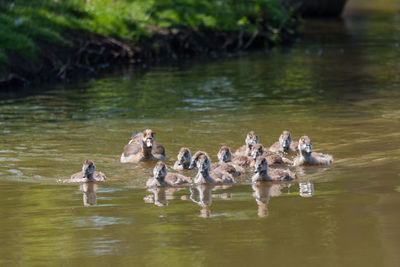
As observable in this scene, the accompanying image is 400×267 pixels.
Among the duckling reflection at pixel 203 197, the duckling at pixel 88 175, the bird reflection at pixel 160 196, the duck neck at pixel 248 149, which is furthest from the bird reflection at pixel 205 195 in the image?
the duck neck at pixel 248 149

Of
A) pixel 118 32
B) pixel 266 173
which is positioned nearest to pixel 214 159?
pixel 266 173

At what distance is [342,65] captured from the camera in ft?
78.3

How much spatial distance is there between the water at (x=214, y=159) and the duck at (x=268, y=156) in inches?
20.3

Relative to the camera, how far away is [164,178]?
10969 millimetres

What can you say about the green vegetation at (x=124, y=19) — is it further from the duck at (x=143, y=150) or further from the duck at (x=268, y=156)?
the duck at (x=268, y=156)

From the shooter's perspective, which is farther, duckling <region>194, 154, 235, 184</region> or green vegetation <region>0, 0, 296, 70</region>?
green vegetation <region>0, 0, 296, 70</region>

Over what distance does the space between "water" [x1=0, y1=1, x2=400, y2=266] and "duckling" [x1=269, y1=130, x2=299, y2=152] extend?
0.53 meters

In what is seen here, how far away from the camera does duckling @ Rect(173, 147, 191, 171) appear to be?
39.3 ft

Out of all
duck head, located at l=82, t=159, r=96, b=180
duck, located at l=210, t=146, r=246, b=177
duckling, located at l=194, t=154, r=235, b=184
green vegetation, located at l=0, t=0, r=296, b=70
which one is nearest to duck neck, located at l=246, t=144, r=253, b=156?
duck, located at l=210, t=146, r=246, b=177

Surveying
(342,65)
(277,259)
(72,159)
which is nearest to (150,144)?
(72,159)

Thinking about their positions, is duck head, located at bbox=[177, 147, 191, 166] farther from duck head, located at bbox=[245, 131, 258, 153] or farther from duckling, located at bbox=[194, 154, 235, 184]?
duck head, located at bbox=[245, 131, 258, 153]

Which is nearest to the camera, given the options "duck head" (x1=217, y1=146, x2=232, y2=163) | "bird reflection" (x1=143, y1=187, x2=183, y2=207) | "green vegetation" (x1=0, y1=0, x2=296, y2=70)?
"bird reflection" (x1=143, y1=187, x2=183, y2=207)

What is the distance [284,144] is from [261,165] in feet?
6.90

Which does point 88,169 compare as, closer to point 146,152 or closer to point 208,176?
point 208,176
